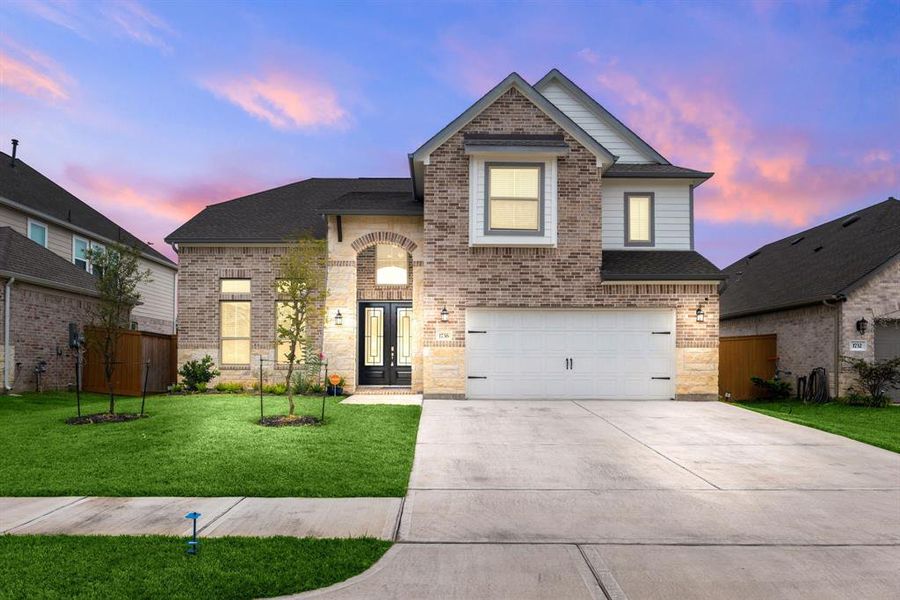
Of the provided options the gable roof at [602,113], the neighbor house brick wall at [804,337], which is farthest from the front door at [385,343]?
the neighbor house brick wall at [804,337]

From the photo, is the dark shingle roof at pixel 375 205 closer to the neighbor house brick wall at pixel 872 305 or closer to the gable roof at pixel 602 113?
the gable roof at pixel 602 113

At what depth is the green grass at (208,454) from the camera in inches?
249

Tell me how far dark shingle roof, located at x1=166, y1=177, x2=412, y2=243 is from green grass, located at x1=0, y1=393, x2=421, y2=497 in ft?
19.4

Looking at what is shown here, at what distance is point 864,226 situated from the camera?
19312mm

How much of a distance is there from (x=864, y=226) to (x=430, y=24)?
1722 cm

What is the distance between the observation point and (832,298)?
15742 millimetres

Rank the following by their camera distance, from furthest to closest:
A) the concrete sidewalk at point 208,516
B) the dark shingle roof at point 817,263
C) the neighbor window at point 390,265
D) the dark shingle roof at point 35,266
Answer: the dark shingle roof at point 817,263
the neighbor window at point 390,265
the dark shingle roof at point 35,266
the concrete sidewalk at point 208,516

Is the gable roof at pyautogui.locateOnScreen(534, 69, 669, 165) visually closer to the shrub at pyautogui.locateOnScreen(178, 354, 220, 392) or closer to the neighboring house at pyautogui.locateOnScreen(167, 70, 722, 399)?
the neighboring house at pyautogui.locateOnScreen(167, 70, 722, 399)

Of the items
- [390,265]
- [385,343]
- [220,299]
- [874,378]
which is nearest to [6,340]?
[220,299]

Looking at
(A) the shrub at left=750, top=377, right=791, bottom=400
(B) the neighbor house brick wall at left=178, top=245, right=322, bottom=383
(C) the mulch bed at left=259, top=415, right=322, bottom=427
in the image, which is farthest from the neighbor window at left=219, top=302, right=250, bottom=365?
(A) the shrub at left=750, top=377, right=791, bottom=400

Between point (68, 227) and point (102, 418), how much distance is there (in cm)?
1397

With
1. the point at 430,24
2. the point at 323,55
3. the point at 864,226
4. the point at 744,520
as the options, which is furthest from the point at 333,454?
the point at 864,226

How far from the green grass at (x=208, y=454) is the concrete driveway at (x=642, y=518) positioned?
26.6 inches

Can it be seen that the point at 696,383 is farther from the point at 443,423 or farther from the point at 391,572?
the point at 391,572
